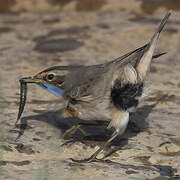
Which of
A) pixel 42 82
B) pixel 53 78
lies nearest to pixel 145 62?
pixel 53 78

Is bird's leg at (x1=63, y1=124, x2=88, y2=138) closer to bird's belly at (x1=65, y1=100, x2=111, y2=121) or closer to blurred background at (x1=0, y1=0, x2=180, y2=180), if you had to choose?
blurred background at (x1=0, y1=0, x2=180, y2=180)

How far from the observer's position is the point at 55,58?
7867 mm

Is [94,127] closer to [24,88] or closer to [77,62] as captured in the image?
[24,88]

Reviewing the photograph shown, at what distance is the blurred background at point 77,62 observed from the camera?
4.67m

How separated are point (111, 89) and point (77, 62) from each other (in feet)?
8.90

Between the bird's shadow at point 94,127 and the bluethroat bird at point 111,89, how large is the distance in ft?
0.96

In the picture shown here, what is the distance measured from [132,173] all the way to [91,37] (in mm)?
4531

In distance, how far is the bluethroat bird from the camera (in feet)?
16.4

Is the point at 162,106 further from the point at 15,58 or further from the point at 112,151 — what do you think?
the point at 15,58

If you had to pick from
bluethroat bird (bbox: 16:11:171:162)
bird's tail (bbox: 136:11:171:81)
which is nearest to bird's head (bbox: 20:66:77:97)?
bluethroat bird (bbox: 16:11:171:162)

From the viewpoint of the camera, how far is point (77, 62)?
25.1 feet

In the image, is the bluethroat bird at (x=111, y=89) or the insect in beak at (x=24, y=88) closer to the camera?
the bluethroat bird at (x=111, y=89)

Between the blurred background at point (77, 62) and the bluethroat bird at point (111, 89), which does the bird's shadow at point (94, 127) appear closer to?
the blurred background at point (77, 62)

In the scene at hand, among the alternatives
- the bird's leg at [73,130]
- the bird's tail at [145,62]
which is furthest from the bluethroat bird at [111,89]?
the bird's leg at [73,130]
